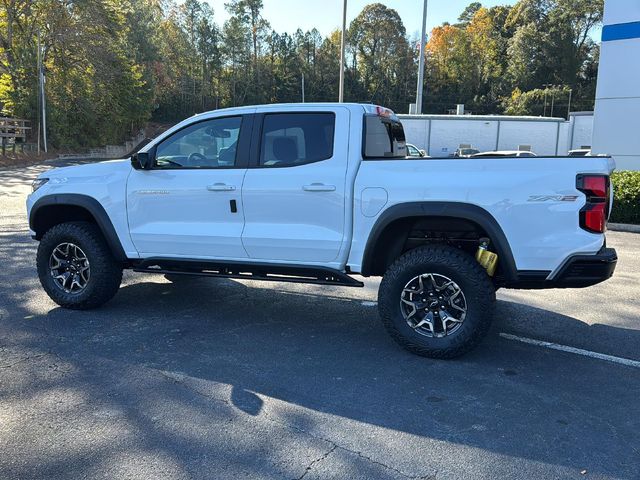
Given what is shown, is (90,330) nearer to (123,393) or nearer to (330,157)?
(123,393)

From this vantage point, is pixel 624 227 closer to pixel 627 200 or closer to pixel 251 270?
pixel 627 200

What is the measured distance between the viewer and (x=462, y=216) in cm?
404

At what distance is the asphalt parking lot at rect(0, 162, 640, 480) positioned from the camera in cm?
285

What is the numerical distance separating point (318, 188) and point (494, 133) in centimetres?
3661

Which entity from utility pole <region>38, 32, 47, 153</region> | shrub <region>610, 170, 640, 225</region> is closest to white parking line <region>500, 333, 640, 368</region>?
shrub <region>610, 170, 640, 225</region>

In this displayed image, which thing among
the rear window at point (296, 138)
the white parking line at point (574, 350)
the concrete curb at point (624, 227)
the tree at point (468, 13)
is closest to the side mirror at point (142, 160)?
the rear window at point (296, 138)

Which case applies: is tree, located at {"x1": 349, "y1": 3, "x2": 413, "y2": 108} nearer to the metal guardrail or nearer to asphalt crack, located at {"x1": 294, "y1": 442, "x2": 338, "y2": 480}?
the metal guardrail

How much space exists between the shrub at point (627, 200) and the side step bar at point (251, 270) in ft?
31.5

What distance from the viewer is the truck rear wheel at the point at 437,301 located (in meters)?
4.07

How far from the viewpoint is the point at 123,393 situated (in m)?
3.61

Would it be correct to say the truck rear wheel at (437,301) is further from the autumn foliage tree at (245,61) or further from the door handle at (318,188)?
the autumn foliage tree at (245,61)

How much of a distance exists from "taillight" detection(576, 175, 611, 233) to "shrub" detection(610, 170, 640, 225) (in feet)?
29.8

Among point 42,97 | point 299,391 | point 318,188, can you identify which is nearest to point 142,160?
point 318,188

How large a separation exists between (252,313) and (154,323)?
974 millimetres
